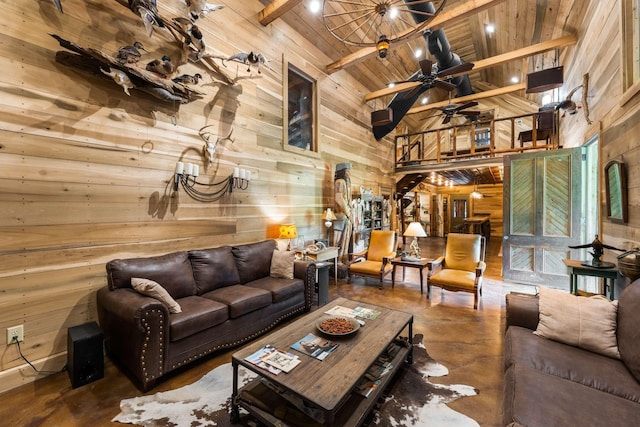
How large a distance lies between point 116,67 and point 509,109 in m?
10.6

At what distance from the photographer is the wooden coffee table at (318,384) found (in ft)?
4.63

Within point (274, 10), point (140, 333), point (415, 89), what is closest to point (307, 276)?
point (140, 333)

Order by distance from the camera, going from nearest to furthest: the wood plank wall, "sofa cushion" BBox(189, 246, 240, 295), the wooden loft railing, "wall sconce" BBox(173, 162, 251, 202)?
the wood plank wall
"sofa cushion" BBox(189, 246, 240, 295)
"wall sconce" BBox(173, 162, 251, 202)
the wooden loft railing

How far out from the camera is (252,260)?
135 inches

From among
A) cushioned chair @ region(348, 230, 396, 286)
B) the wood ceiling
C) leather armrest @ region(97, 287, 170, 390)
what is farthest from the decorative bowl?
the wood ceiling

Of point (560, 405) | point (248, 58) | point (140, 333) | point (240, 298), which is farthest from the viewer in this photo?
point (248, 58)

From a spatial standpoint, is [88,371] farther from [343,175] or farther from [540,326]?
[343,175]

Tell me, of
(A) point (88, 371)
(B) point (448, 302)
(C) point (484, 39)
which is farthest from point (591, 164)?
(A) point (88, 371)

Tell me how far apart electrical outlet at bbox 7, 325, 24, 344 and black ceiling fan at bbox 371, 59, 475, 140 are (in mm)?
5762

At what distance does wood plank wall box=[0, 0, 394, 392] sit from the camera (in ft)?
7.07

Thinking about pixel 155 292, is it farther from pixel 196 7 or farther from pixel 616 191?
pixel 616 191

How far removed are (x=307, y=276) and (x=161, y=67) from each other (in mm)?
2819

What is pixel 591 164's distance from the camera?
13.6ft

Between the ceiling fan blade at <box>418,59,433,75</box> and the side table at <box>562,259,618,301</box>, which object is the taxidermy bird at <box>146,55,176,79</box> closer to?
the ceiling fan blade at <box>418,59,433,75</box>
